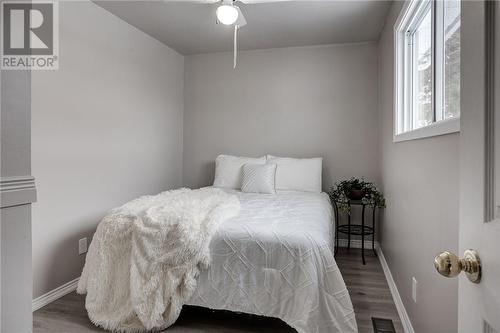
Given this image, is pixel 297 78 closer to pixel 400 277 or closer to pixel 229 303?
pixel 400 277

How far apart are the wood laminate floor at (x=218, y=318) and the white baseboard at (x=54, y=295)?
0.04 metres

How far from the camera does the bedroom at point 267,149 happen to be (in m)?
0.72

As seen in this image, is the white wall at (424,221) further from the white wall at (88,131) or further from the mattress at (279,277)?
the white wall at (88,131)

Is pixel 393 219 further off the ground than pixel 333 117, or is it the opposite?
pixel 333 117

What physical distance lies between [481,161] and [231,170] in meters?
3.19

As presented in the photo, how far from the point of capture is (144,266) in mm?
1899

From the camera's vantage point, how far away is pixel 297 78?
12.7 feet

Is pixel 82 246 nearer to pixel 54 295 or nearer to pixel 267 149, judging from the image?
pixel 54 295

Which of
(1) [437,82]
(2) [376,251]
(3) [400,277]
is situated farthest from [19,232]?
(2) [376,251]

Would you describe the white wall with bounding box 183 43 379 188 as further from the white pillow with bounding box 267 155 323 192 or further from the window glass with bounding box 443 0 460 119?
the window glass with bounding box 443 0 460 119

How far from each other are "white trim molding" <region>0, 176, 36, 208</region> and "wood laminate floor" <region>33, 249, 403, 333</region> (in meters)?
1.52

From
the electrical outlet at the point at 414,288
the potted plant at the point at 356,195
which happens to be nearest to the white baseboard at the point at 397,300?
the electrical outlet at the point at 414,288

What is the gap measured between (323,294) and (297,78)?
2.85 meters

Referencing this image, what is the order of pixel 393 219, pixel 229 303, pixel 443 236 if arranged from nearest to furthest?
pixel 443 236 → pixel 229 303 → pixel 393 219
